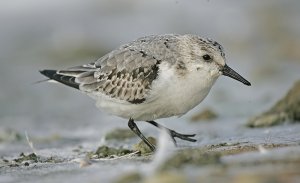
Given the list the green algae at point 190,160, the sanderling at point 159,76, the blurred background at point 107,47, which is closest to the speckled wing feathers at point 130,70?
the sanderling at point 159,76

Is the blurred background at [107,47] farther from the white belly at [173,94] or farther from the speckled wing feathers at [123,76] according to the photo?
A: the white belly at [173,94]

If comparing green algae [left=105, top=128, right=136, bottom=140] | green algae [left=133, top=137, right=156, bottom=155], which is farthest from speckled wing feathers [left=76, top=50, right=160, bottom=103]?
green algae [left=105, top=128, right=136, bottom=140]

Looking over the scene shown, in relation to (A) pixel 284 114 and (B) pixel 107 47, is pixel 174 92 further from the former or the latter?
(B) pixel 107 47

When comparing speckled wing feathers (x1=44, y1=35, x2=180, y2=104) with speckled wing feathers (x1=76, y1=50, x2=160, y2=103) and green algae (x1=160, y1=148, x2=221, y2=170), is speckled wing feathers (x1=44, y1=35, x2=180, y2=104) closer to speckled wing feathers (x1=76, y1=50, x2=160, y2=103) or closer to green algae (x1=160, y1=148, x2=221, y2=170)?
speckled wing feathers (x1=76, y1=50, x2=160, y2=103)

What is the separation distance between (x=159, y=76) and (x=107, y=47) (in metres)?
7.28

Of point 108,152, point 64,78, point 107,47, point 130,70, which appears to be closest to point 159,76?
point 130,70

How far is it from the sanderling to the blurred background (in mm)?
1096

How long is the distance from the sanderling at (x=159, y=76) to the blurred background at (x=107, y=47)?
1.10 m

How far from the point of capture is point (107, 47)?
43.6ft

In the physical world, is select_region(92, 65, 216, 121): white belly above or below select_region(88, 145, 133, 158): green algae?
above

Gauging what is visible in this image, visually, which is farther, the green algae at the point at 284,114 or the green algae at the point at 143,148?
the green algae at the point at 284,114

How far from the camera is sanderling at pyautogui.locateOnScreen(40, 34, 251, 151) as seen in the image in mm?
6012

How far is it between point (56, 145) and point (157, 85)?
5.51 ft

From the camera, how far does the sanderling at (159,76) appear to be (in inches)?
237
